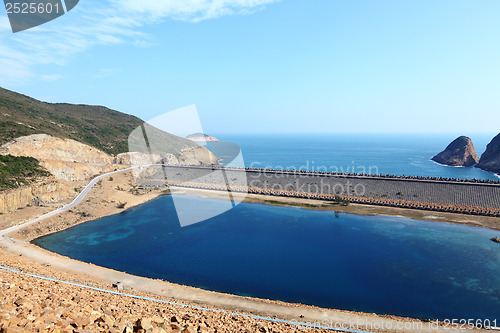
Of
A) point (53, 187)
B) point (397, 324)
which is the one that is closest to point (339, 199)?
point (397, 324)

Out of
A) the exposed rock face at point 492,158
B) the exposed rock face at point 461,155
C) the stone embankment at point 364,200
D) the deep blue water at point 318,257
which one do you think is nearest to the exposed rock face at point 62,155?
the deep blue water at point 318,257

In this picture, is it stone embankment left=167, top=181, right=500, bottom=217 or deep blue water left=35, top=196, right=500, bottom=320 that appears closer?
deep blue water left=35, top=196, right=500, bottom=320

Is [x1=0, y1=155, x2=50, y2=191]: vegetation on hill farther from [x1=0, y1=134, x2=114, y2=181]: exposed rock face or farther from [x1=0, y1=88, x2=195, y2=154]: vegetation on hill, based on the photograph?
[x1=0, y1=88, x2=195, y2=154]: vegetation on hill

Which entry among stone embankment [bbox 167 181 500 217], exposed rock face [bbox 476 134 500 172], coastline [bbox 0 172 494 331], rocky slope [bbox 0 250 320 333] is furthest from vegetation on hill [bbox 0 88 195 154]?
exposed rock face [bbox 476 134 500 172]

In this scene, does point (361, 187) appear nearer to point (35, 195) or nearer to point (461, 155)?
point (35, 195)

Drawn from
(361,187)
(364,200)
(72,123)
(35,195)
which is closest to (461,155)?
(361,187)

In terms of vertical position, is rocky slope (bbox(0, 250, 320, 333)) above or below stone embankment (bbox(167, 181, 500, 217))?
above
